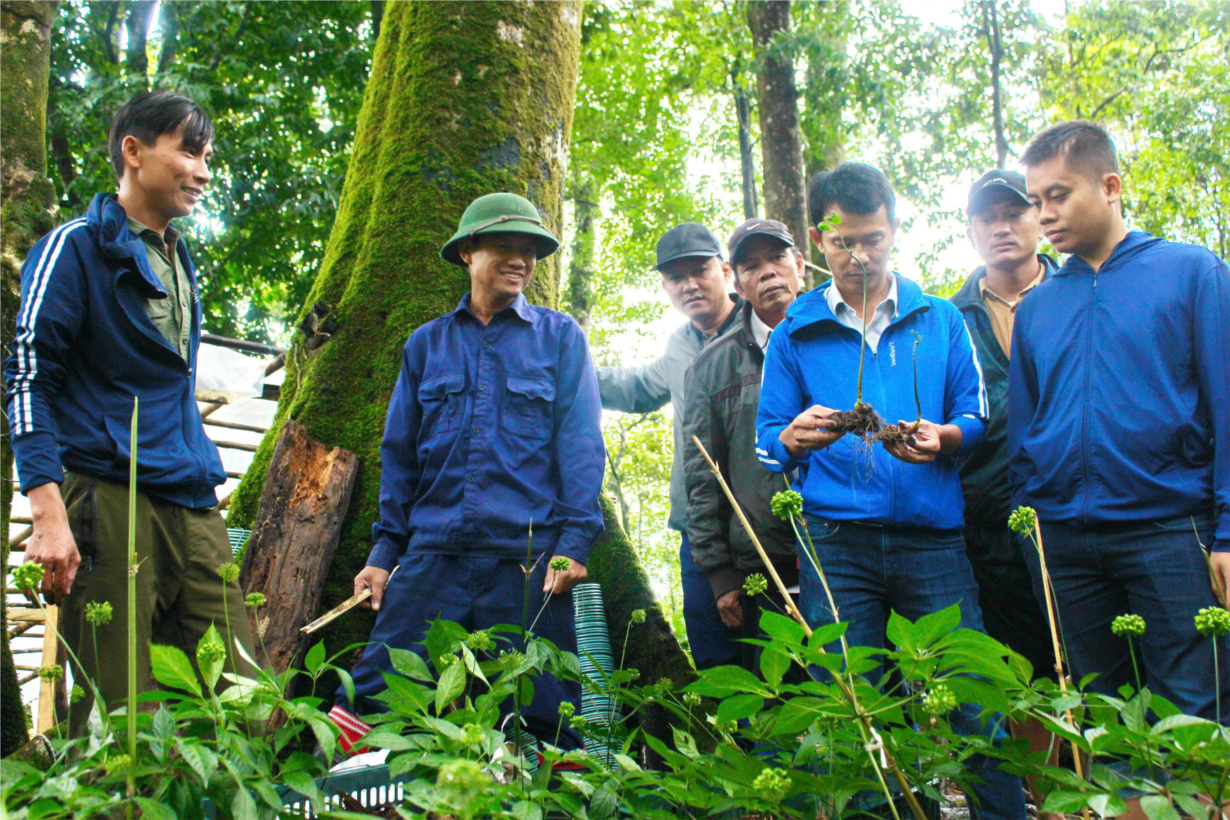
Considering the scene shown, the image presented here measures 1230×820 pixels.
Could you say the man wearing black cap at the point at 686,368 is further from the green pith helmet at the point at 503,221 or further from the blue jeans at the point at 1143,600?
the blue jeans at the point at 1143,600

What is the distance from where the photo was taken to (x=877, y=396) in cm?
287

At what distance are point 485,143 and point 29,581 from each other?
3.09m

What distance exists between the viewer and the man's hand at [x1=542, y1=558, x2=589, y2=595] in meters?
2.77

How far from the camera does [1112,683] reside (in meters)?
2.49

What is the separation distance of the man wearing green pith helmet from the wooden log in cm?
33

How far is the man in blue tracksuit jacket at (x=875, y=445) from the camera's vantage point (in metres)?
2.66

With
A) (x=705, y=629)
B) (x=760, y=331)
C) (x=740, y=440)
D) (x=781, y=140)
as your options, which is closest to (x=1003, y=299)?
(x=760, y=331)

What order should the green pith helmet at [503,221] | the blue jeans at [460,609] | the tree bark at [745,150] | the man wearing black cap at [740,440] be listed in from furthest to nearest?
1. the tree bark at [745,150]
2. the man wearing black cap at [740,440]
3. the green pith helmet at [503,221]
4. the blue jeans at [460,609]

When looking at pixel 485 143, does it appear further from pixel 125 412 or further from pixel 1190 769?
pixel 1190 769

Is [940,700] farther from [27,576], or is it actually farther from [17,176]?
[17,176]

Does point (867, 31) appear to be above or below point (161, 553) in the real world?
above

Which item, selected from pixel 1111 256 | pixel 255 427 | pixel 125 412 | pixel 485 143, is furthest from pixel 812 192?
pixel 255 427

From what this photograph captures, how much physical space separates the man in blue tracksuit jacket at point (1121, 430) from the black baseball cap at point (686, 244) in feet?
5.89

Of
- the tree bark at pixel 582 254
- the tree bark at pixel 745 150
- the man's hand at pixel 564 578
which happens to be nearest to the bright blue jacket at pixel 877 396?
the man's hand at pixel 564 578
